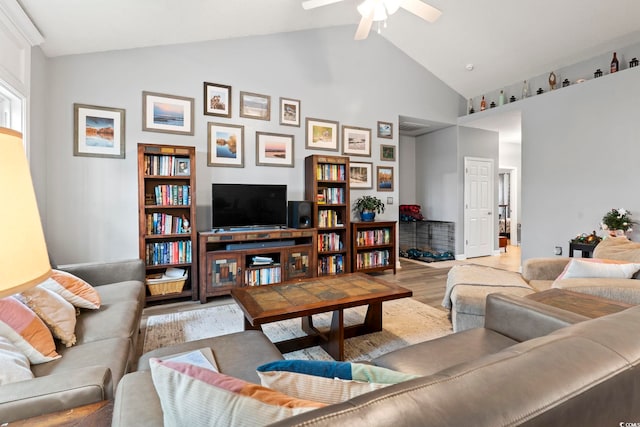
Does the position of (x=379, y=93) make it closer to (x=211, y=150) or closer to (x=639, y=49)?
(x=211, y=150)

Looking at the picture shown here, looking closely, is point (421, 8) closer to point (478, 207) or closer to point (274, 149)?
point (274, 149)

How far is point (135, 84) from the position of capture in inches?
137

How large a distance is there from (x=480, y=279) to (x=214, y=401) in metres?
2.41

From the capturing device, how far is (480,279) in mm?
2441

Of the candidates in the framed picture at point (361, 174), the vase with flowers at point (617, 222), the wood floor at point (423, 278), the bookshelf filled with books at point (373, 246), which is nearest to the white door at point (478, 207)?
the wood floor at point (423, 278)

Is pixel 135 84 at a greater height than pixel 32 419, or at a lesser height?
greater

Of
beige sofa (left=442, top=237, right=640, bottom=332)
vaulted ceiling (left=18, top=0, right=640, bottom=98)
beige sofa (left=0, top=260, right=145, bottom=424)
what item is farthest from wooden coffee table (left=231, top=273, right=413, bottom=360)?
vaulted ceiling (left=18, top=0, right=640, bottom=98)

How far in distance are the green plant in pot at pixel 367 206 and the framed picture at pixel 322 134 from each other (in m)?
0.91

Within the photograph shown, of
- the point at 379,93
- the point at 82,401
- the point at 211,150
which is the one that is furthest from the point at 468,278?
the point at 379,93

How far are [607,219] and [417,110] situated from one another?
3107 mm

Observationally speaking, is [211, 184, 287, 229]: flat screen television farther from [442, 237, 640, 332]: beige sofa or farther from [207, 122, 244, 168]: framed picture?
[442, 237, 640, 332]: beige sofa

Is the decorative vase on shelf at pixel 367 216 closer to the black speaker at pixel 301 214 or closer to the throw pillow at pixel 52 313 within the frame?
the black speaker at pixel 301 214

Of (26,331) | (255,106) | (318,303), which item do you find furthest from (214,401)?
(255,106)

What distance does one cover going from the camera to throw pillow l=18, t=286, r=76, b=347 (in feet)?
4.77
